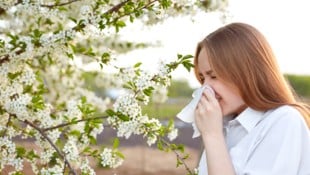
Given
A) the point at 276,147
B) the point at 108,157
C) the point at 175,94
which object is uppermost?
the point at 175,94

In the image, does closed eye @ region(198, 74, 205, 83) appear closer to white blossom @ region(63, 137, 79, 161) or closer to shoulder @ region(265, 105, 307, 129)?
shoulder @ region(265, 105, 307, 129)

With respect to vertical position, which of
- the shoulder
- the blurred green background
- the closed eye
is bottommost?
the shoulder

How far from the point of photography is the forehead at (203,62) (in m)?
2.14

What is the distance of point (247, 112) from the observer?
82.7 inches

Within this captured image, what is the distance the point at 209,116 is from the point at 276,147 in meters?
0.23

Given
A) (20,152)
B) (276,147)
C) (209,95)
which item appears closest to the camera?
(276,147)

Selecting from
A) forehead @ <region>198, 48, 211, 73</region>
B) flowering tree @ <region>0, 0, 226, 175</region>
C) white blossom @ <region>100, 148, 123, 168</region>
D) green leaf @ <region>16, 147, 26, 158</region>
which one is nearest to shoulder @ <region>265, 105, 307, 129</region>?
forehead @ <region>198, 48, 211, 73</region>

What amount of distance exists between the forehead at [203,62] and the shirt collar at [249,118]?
0.61ft

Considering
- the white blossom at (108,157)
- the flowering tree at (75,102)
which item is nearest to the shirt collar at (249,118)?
the flowering tree at (75,102)

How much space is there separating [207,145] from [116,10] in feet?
4.05

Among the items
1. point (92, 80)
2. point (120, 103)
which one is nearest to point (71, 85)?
point (92, 80)

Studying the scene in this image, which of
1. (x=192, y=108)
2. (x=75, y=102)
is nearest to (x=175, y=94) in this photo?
(x=75, y=102)

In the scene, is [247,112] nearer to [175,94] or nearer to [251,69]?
[251,69]

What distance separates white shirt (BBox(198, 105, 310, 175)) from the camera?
196cm
